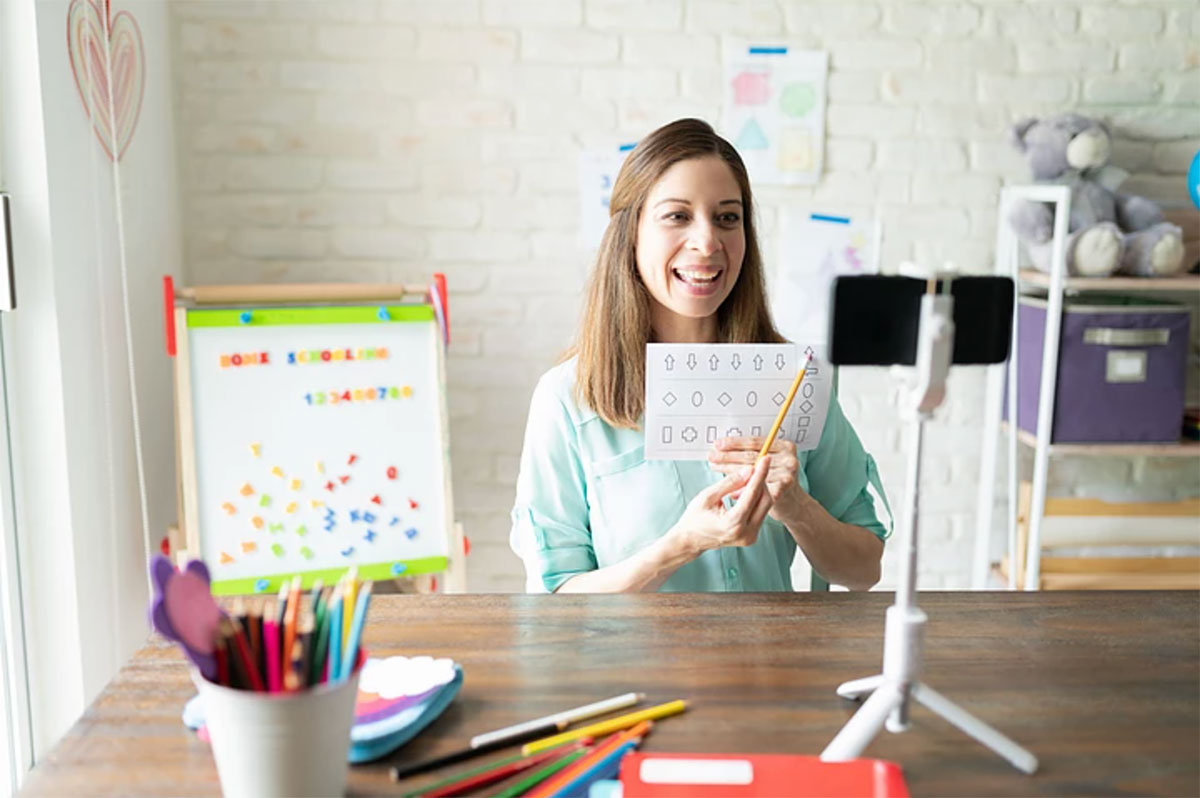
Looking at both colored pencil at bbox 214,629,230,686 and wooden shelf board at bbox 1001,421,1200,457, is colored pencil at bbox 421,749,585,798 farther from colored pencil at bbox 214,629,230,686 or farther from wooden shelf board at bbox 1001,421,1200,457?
wooden shelf board at bbox 1001,421,1200,457

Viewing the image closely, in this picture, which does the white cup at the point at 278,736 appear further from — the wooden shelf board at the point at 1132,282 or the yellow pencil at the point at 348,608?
the wooden shelf board at the point at 1132,282

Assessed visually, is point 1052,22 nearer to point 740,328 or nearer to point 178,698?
point 740,328

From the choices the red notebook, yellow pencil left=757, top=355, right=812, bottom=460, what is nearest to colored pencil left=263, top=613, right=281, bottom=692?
the red notebook

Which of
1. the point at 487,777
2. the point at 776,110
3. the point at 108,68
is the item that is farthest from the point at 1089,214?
the point at 487,777

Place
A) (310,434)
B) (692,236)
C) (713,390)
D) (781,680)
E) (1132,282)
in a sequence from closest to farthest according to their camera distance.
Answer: (781,680), (713,390), (692,236), (310,434), (1132,282)

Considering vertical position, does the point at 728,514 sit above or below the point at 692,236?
below

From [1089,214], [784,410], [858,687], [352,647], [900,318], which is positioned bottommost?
[858,687]

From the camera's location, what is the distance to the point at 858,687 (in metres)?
0.93

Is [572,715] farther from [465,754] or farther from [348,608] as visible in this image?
[348,608]

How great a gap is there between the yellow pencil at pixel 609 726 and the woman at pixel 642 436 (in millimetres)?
522

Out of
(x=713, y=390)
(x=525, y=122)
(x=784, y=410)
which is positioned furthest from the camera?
(x=525, y=122)

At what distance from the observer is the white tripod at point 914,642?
0.81 m

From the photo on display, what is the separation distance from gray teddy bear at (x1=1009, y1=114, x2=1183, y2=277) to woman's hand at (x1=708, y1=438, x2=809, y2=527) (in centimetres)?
148

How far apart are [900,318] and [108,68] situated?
180 centimetres
